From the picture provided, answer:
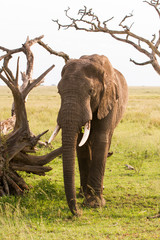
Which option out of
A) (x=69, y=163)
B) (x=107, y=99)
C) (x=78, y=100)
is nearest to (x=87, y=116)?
(x=78, y=100)

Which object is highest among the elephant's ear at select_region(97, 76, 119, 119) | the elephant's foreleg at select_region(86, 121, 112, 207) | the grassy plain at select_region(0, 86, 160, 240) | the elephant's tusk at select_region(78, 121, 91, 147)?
the elephant's ear at select_region(97, 76, 119, 119)

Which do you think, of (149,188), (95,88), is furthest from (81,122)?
(149,188)

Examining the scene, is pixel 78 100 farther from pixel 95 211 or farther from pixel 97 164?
pixel 95 211

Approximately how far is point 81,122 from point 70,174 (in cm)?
82

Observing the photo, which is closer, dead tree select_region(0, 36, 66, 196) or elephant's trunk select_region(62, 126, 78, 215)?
elephant's trunk select_region(62, 126, 78, 215)

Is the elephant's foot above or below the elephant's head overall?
below

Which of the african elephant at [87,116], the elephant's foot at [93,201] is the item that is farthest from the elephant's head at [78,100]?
the elephant's foot at [93,201]

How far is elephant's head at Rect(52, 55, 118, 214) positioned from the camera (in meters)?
5.27

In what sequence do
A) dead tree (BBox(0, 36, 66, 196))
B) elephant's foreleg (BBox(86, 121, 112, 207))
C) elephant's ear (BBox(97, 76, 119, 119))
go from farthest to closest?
dead tree (BBox(0, 36, 66, 196)) → elephant's foreleg (BBox(86, 121, 112, 207)) → elephant's ear (BBox(97, 76, 119, 119))

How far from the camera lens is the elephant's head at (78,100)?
527 cm

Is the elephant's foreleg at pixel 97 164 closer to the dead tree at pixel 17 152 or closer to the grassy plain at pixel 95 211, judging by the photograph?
the grassy plain at pixel 95 211

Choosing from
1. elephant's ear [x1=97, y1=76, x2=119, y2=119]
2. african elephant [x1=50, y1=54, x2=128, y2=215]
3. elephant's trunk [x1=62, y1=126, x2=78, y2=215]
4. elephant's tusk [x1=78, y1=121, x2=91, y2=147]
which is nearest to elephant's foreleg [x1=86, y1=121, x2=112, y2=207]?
african elephant [x1=50, y1=54, x2=128, y2=215]

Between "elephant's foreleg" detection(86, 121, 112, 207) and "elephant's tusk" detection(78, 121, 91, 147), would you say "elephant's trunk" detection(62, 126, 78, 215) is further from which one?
"elephant's foreleg" detection(86, 121, 112, 207)

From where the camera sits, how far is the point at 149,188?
310 inches
